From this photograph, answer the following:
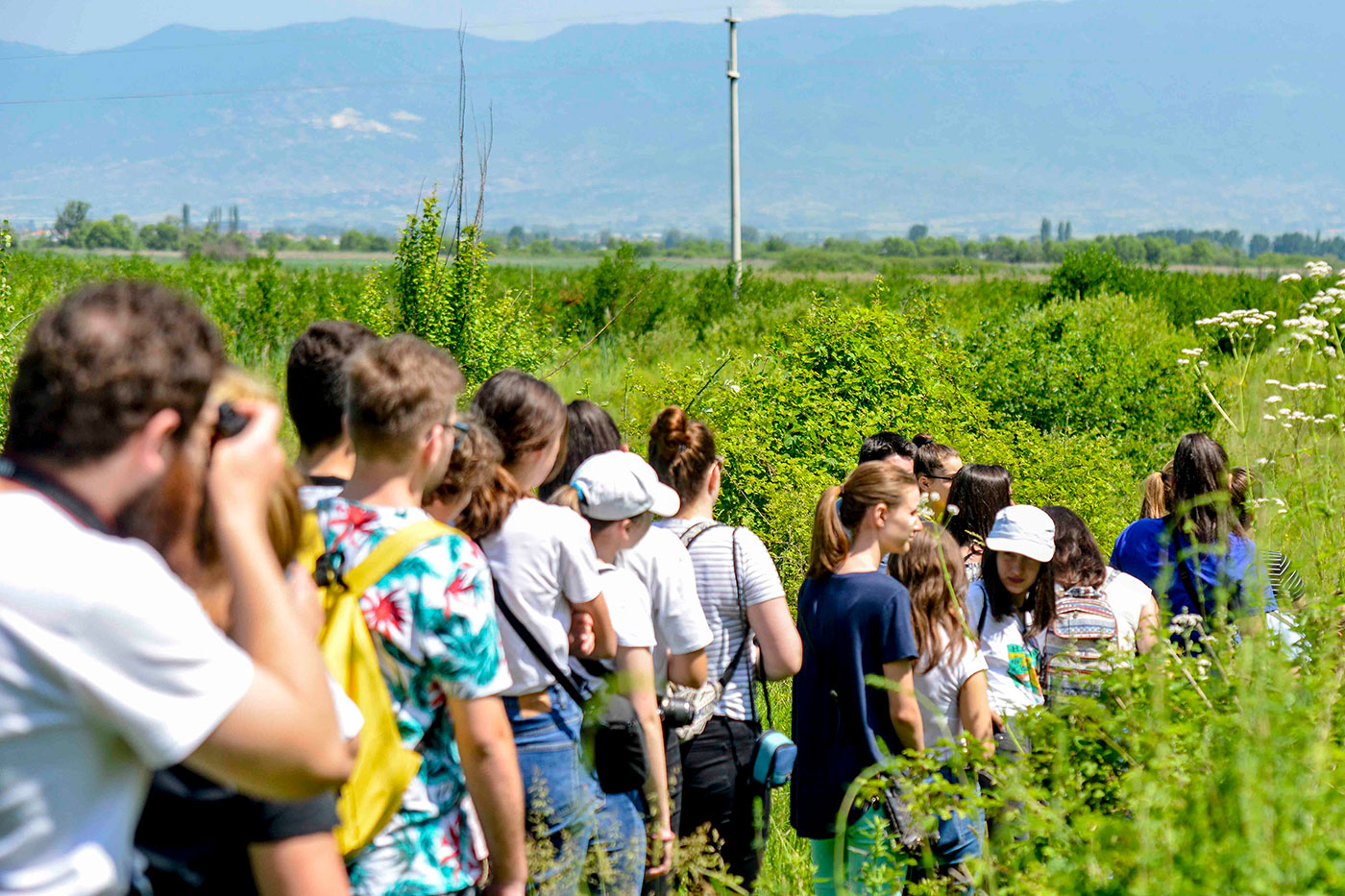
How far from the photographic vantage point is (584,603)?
3139mm

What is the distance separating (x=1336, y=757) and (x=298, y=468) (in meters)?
2.17

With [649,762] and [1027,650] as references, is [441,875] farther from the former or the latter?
[1027,650]

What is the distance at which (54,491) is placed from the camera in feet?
4.69

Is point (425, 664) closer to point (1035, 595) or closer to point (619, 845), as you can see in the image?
point (619, 845)

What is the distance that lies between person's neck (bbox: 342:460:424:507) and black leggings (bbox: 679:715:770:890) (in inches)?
68.5

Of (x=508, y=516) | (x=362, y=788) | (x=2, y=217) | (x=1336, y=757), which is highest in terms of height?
(x=2, y=217)

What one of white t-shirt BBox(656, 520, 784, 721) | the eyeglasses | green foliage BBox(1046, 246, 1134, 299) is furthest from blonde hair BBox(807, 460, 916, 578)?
green foliage BBox(1046, 246, 1134, 299)

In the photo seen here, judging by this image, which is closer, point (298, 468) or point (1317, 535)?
point (298, 468)

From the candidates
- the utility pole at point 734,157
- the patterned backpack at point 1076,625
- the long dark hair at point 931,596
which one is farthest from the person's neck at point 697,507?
the utility pole at point 734,157

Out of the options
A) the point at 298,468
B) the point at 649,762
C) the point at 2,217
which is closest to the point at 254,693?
the point at 298,468

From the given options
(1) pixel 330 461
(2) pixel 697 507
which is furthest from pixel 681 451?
(1) pixel 330 461

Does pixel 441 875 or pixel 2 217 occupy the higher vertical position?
pixel 2 217

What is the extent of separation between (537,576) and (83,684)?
174cm

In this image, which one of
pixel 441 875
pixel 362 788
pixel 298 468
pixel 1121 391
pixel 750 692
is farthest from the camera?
pixel 1121 391
